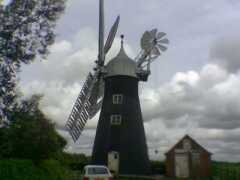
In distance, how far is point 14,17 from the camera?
13.7 m

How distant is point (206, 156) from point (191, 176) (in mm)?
2142

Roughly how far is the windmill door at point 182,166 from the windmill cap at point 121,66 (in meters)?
8.04

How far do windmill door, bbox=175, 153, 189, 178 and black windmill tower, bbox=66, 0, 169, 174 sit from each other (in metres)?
3.34

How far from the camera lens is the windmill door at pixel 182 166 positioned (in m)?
33.0

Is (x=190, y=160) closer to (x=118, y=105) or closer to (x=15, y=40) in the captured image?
(x=118, y=105)

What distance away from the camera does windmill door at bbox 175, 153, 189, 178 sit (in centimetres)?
3297

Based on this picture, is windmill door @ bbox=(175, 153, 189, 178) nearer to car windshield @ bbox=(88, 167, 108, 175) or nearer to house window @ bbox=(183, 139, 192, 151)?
house window @ bbox=(183, 139, 192, 151)

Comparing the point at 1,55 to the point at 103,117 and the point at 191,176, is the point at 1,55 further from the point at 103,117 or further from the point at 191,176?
the point at 191,176

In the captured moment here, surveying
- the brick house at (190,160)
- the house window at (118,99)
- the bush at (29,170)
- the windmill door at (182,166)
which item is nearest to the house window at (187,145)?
the brick house at (190,160)

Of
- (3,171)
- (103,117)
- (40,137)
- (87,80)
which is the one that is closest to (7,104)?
(3,171)

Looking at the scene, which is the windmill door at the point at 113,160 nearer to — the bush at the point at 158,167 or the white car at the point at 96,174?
the bush at the point at 158,167

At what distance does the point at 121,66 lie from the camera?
1278 inches

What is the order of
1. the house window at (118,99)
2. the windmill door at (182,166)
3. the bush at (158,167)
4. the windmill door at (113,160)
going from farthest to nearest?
1. the bush at (158,167)
2. the windmill door at (182,166)
3. the house window at (118,99)
4. the windmill door at (113,160)

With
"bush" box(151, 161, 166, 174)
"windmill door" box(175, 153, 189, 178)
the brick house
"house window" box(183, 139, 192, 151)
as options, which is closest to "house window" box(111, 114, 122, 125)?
the brick house
